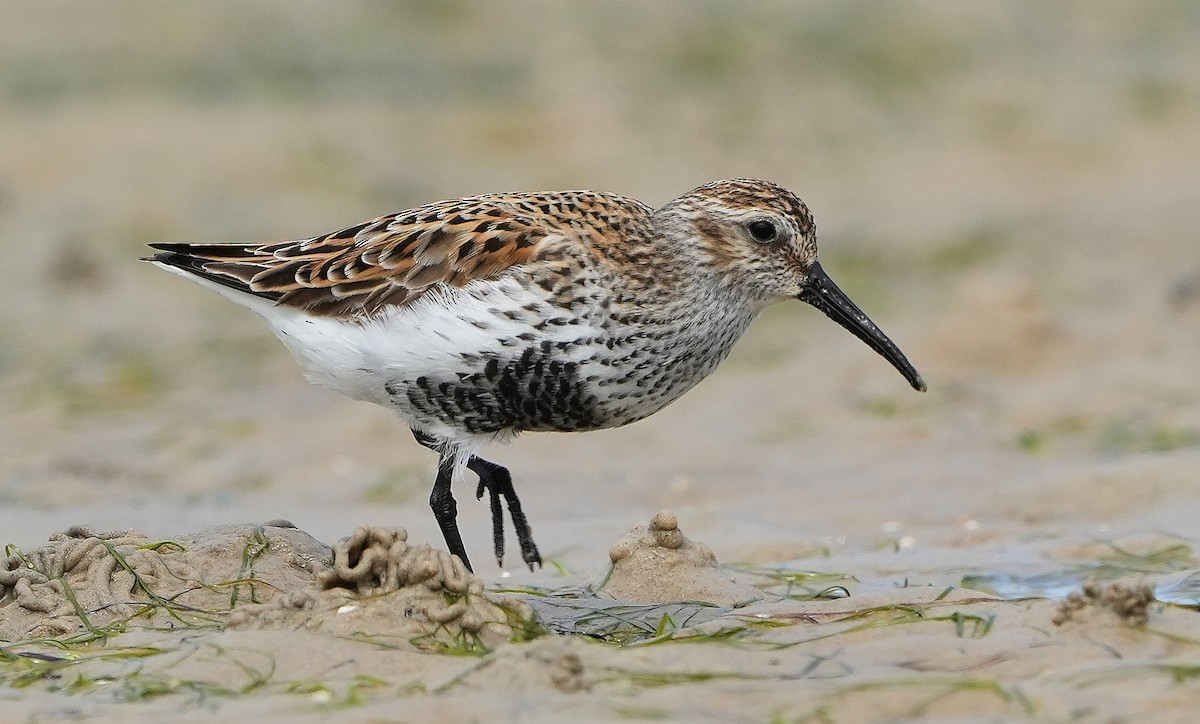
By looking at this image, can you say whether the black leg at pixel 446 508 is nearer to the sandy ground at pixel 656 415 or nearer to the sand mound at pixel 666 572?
the sandy ground at pixel 656 415

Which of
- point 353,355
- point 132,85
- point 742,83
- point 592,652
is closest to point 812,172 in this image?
point 742,83

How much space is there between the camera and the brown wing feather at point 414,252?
604 cm

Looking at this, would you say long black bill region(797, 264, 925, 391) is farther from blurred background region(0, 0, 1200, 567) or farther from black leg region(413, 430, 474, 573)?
black leg region(413, 430, 474, 573)

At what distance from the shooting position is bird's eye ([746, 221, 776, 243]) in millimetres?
6332

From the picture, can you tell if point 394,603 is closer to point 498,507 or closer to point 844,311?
point 498,507

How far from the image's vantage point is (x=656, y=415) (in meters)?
10.0

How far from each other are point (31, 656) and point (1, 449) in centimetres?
466

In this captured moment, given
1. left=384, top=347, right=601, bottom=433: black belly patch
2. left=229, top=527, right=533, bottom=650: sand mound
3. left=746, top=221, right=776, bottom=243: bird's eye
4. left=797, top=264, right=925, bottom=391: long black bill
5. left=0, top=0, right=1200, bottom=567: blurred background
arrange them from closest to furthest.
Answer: left=229, top=527, right=533, bottom=650: sand mound < left=384, top=347, right=601, bottom=433: black belly patch < left=746, top=221, right=776, bottom=243: bird's eye < left=797, top=264, right=925, bottom=391: long black bill < left=0, top=0, right=1200, bottom=567: blurred background

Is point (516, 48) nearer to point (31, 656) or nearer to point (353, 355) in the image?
point (353, 355)

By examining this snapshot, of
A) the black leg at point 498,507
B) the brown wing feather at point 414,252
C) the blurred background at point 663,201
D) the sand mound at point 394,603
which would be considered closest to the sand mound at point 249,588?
the sand mound at point 394,603

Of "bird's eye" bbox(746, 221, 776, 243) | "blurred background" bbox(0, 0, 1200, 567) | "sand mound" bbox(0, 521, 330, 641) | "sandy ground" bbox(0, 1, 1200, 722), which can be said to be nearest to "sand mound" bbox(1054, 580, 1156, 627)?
"sandy ground" bbox(0, 1, 1200, 722)

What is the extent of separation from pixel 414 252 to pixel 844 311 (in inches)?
66.7

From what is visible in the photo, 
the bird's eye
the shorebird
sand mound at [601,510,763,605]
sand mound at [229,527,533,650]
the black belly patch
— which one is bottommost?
sand mound at [229,527,533,650]

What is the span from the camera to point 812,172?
1568 cm
